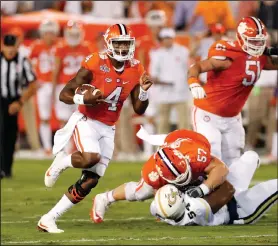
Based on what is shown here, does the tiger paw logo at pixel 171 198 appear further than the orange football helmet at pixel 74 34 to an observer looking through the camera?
No

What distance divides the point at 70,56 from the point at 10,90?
68.7 inches

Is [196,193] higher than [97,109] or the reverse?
the reverse

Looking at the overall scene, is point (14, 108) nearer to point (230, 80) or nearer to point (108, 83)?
point (230, 80)

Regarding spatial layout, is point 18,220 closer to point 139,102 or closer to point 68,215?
point 68,215

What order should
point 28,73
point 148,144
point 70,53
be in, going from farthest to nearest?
point 148,144
point 70,53
point 28,73

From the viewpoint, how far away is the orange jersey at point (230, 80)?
33.9ft

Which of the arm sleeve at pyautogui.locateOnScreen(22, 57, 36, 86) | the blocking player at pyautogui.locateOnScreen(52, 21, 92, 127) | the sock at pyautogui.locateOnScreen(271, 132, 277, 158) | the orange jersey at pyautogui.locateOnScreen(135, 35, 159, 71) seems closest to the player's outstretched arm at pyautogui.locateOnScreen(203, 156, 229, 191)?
the arm sleeve at pyautogui.locateOnScreen(22, 57, 36, 86)

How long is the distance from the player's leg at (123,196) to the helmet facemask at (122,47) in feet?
3.49

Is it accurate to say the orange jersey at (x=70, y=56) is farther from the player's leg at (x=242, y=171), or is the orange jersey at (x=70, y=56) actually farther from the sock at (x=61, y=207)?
the sock at (x=61, y=207)

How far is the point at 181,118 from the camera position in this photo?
51.8ft

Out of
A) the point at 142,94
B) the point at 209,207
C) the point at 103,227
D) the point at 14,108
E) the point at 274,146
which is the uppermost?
the point at 142,94

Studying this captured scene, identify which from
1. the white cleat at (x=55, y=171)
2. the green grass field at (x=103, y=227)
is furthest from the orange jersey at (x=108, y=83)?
the green grass field at (x=103, y=227)

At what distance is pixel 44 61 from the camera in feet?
52.9

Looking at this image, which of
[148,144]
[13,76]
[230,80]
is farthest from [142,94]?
[148,144]
